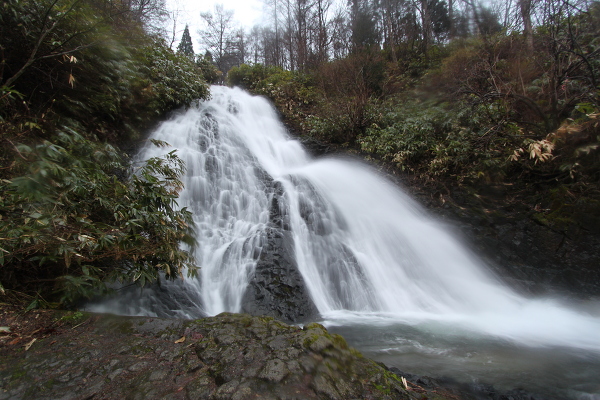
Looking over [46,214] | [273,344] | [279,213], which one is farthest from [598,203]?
[46,214]

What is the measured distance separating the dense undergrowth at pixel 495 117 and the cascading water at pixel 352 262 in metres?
1.60

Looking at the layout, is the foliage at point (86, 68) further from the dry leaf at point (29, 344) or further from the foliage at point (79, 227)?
the dry leaf at point (29, 344)

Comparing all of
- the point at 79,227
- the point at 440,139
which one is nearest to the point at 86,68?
the point at 79,227

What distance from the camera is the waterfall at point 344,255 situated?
4.30m

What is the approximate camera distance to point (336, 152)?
394 inches

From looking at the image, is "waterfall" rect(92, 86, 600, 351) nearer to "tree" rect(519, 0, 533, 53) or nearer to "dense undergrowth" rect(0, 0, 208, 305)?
"dense undergrowth" rect(0, 0, 208, 305)

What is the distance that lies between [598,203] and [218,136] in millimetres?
9517

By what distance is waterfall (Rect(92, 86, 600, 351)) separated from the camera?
4301 mm

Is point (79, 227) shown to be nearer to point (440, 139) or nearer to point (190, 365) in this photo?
point (190, 365)

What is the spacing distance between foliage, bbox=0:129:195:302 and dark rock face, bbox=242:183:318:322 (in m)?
1.44

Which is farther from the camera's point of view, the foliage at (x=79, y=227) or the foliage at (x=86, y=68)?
the foliage at (x=86, y=68)

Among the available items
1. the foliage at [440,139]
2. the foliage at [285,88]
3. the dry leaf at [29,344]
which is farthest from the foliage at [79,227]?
the foliage at [285,88]

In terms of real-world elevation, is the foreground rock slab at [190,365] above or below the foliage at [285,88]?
below

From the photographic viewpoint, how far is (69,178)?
2.66 m
